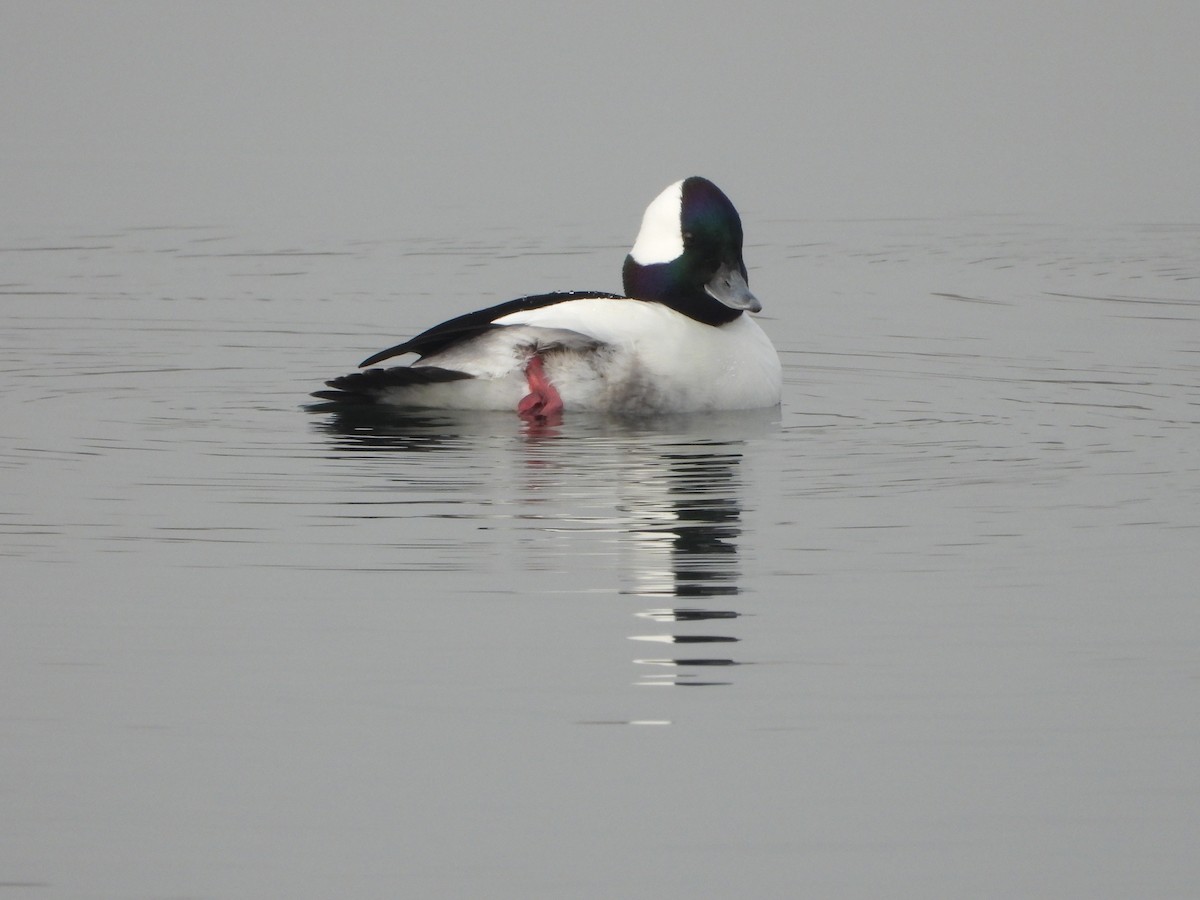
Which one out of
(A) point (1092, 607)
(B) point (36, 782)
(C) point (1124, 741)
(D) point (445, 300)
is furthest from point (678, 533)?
(D) point (445, 300)

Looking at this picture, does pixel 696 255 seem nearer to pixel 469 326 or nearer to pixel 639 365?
pixel 639 365

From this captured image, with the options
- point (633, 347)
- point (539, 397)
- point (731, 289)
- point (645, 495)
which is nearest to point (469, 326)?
point (539, 397)

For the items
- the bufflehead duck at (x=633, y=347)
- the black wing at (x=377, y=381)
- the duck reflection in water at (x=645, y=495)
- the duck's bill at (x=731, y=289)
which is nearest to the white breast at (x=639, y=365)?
the bufflehead duck at (x=633, y=347)

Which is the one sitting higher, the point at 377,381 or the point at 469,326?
the point at 469,326

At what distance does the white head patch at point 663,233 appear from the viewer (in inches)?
436

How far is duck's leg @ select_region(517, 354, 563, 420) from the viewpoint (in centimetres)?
1048

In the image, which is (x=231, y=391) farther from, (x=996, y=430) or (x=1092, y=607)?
(x=1092, y=607)

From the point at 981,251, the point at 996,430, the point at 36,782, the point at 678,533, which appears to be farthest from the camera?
the point at 981,251

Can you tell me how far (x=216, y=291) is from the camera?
1595 centimetres

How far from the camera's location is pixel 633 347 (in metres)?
10.5

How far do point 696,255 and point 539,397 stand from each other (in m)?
1.14

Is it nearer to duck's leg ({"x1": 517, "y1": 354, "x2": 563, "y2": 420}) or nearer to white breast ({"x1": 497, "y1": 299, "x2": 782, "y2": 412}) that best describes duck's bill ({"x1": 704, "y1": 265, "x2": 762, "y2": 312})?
white breast ({"x1": 497, "y1": 299, "x2": 782, "y2": 412})

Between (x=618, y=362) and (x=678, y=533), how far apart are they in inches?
110

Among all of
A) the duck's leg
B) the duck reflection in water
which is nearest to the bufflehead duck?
the duck's leg
